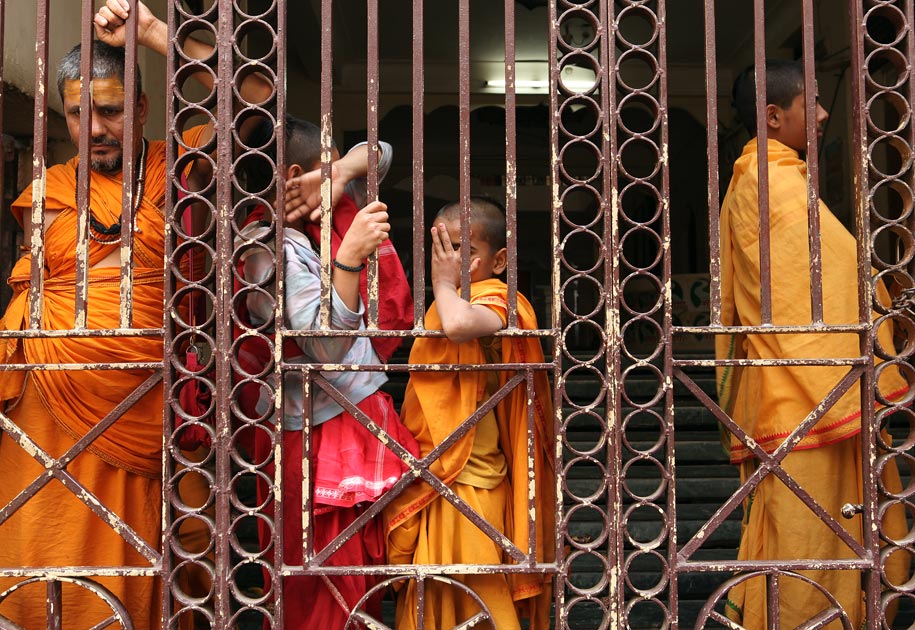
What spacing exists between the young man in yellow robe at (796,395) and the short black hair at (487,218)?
852 mm

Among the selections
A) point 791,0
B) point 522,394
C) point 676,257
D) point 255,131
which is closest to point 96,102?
point 255,131

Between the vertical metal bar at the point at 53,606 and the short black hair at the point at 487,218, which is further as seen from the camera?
the short black hair at the point at 487,218

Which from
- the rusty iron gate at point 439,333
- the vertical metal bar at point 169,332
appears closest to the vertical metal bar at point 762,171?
the rusty iron gate at point 439,333

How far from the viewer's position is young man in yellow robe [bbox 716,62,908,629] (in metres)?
2.66

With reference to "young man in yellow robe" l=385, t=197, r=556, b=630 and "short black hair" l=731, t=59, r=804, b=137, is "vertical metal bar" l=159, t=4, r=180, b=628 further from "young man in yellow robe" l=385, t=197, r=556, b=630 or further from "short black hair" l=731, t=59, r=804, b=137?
"short black hair" l=731, t=59, r=804, b=137

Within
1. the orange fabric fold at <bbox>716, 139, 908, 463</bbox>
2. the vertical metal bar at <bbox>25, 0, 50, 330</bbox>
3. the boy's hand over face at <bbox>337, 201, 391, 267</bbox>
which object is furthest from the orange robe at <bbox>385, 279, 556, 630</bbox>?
the vertical metal bar at <bbox>25, 0, 50, 330</bbox>

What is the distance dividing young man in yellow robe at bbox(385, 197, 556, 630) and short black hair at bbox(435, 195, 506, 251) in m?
0.14

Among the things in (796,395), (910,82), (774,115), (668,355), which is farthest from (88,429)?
(910,82)

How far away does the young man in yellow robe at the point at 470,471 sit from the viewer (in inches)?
93.2

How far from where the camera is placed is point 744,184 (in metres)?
2.90

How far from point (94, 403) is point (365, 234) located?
1.10m

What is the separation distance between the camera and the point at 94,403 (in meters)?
2.63

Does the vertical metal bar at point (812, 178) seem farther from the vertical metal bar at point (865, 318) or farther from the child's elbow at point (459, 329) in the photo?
the child's elbow at point (459, 329)

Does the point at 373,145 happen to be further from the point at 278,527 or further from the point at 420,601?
the point at 420,601
